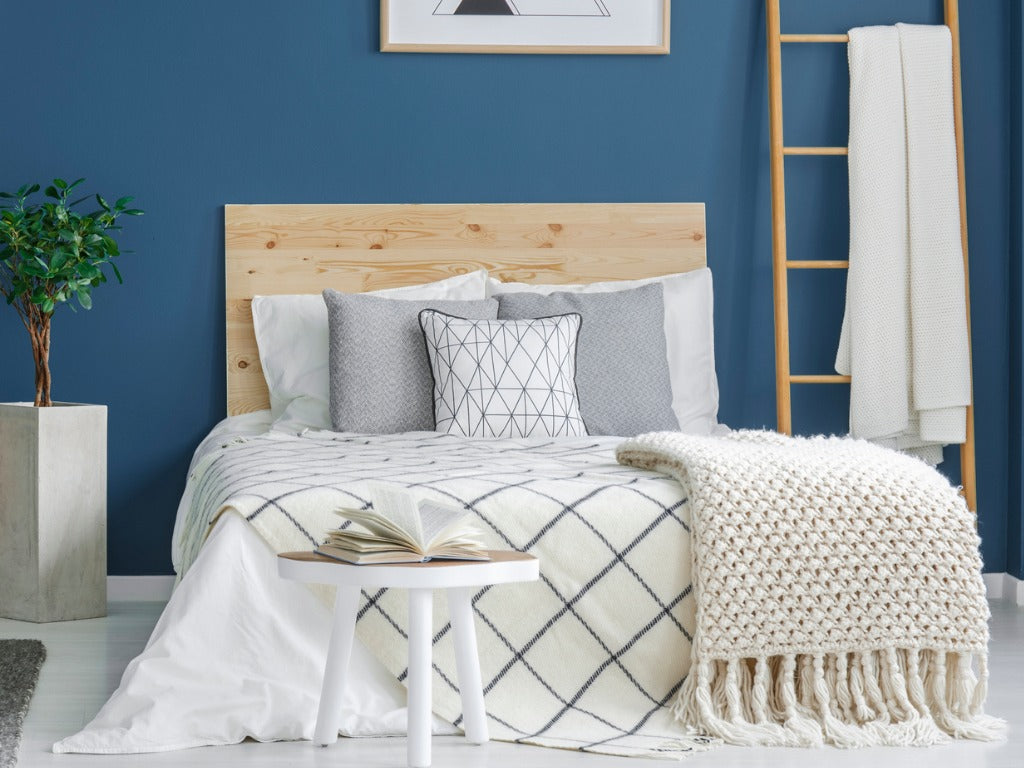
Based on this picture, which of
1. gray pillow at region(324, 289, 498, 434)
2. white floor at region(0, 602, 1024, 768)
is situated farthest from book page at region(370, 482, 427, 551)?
gray pillow at region(324, 289, 498, 434)

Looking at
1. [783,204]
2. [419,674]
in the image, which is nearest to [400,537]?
[419,674]

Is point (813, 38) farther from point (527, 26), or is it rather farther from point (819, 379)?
point (819, 379)

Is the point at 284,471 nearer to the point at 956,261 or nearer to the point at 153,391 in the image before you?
the point at 153,391

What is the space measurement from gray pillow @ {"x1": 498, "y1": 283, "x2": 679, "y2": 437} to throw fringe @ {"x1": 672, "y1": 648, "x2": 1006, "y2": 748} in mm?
1157

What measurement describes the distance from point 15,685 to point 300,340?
1.35 metres

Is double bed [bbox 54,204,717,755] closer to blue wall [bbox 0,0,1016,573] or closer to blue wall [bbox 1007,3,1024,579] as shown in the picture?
blue wall [bbox 0,0,1016,573]

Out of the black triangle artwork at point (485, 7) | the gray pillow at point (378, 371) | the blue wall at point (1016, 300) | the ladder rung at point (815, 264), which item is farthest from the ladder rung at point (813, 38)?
the gray pillow at point (378, 371)

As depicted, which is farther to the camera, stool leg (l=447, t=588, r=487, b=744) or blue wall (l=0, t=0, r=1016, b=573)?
blue wall (l=0, t=0, r=1016, b=573)

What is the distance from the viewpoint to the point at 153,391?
143 inches

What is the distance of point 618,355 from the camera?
10.7 feet

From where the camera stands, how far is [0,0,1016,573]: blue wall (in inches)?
141

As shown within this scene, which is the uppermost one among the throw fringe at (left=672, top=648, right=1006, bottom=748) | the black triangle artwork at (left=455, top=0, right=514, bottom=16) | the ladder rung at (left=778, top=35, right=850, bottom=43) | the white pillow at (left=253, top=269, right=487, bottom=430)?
the black triangle artwork at (left=455, top=0, right=514, bottom=16)

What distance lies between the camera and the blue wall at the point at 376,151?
3588mm

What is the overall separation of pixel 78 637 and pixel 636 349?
5.36ft
